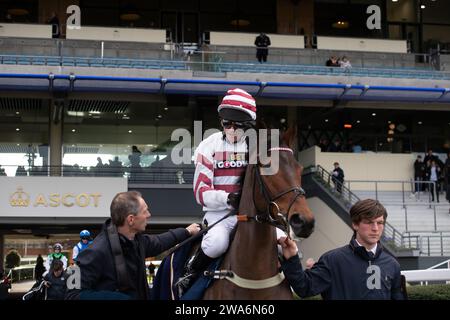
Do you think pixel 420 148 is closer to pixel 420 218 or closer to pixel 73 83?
pixel 420 218

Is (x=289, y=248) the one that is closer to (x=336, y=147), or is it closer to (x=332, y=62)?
(x=332, y=62)

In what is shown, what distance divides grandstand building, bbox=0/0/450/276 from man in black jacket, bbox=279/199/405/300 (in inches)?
648

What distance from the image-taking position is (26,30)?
27.5 m

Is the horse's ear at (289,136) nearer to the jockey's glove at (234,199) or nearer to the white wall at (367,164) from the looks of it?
the jockey's glove at (234,199)

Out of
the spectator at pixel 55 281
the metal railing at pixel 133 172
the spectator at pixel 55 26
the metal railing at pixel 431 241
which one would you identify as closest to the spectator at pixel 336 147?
the metal railing at pixel 431 241

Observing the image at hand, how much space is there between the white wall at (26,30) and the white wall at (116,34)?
86 centimetres

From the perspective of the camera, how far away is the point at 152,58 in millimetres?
26688

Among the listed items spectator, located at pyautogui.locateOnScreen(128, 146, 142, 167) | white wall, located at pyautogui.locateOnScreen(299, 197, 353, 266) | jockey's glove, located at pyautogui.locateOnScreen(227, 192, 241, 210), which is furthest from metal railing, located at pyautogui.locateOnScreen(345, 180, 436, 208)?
jockey's glove, located at pyautogui.locateOnScreen(227, 192, 241, 210)

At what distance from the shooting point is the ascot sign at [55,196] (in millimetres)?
23156

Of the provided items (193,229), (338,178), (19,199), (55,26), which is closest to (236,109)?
(193,229)

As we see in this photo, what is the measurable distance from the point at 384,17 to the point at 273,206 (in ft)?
98.3

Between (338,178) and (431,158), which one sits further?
(431,158)

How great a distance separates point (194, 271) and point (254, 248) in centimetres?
85
